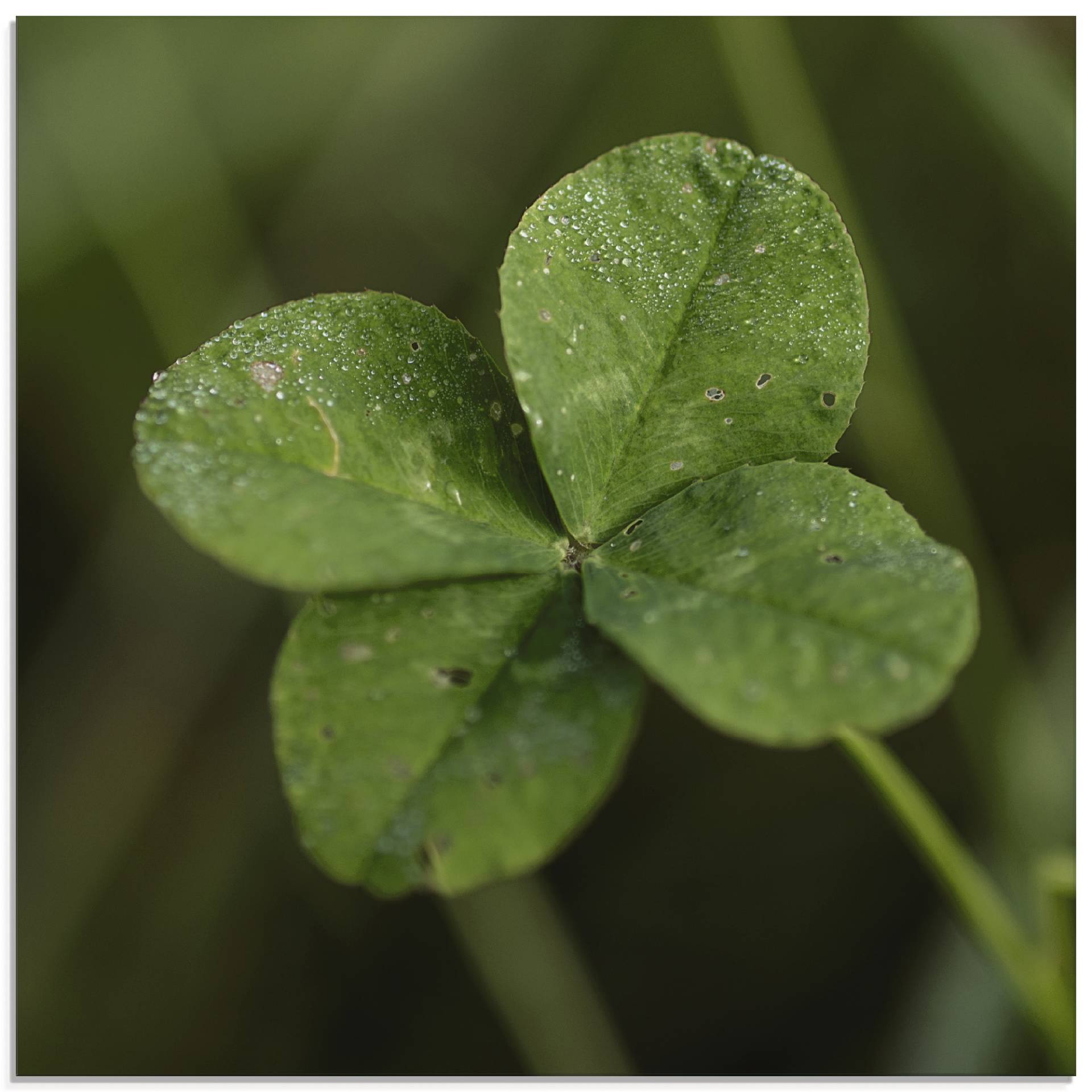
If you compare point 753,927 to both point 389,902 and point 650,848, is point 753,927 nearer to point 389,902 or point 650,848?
point 650,848

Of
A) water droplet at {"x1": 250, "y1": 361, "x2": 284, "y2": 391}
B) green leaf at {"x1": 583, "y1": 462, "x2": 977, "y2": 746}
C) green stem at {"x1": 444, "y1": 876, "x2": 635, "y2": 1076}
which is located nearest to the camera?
green leaf at {"x1": 583, "y1": 462, "x2": 977, "y2": 746}

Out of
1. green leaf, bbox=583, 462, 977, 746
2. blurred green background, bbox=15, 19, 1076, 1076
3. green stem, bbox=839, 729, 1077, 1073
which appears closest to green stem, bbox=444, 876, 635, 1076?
blurred green background, bbox=15, 19, 1076, 1076

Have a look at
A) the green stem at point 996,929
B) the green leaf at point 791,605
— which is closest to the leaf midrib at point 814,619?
the green leaf at point 791,605

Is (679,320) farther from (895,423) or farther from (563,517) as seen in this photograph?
(895,423)

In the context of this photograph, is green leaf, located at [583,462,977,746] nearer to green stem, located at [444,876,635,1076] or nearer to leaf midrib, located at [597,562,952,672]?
leaf midrib, located at [597,562,952,672]

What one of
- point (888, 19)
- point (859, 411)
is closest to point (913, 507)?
point (859, 411)

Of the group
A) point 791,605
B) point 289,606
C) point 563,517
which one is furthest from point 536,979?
point 791,605
